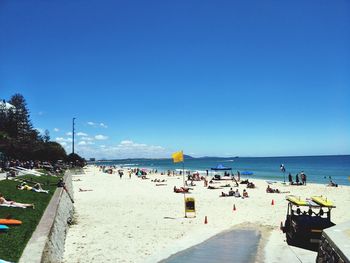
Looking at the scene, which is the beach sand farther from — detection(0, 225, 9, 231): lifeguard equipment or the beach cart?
detection(0, 225, 9, 231): lifeguard equipment

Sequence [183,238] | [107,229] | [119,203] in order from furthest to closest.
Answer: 1. [119,203]
2. [107,229]
3. [183,238]

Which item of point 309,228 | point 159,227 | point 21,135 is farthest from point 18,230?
point 21,135

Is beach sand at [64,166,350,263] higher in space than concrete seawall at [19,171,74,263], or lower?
lower

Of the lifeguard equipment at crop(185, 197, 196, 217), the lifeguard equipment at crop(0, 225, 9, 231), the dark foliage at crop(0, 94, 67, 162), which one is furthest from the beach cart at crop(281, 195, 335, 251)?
the dark foliage at crop(0, 94, 67, 162)

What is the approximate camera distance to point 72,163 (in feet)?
251

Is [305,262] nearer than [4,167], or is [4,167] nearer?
[305,262]

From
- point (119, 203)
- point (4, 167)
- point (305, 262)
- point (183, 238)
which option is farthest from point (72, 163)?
point (305, 262)

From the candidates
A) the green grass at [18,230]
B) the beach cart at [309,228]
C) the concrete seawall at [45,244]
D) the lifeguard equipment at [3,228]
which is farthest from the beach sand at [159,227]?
the lifeguard equipment at [3,228]

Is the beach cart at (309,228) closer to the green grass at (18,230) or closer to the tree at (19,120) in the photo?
the green grass at (18,230)

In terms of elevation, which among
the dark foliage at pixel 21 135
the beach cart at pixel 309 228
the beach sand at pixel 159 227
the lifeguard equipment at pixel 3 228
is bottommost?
the beach sand at pixel 159 227

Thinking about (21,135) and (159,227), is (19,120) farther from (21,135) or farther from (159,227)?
(159,227)

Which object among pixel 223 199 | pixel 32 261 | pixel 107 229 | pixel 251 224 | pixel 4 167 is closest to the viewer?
pixel 32 261

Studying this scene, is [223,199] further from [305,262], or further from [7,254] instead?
[7,254]

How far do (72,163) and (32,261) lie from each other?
234ft
